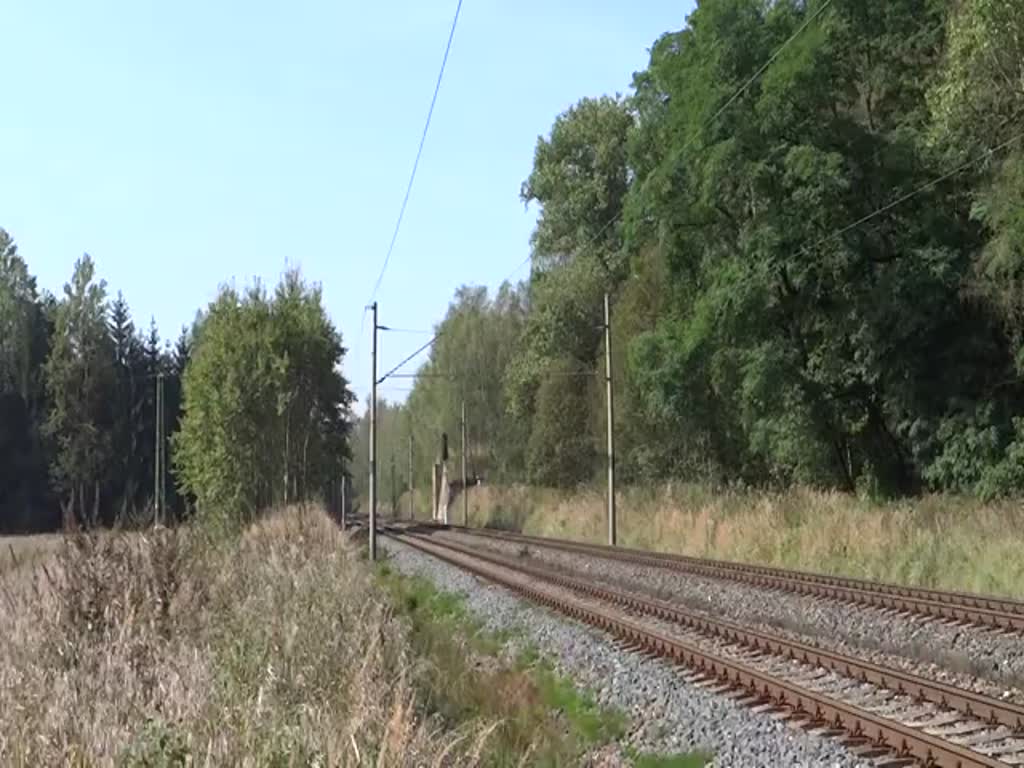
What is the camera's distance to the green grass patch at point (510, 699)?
32.6 ft

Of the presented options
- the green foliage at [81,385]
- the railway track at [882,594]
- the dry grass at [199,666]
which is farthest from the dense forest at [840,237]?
the green foliage at [81,385]

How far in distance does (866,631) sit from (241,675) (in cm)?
1039

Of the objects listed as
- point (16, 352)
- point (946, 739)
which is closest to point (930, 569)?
point (946, 739)

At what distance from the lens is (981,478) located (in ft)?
103

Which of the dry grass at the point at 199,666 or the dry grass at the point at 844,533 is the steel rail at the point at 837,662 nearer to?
the dry grass at the point at 199,666

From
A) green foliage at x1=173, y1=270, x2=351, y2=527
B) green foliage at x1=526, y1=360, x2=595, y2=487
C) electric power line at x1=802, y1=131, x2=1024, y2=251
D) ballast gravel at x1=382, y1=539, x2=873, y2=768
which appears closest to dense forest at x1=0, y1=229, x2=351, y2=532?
green foliage at x1=173, y1=270, x2=351, y2=527

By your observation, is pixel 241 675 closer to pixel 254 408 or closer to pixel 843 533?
pixel 843 533

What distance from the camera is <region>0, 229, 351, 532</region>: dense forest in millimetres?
50125

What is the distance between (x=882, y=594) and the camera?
19219mm

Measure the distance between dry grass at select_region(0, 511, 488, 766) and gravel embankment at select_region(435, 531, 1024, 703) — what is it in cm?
573

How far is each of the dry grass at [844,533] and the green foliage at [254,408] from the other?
12978 mm

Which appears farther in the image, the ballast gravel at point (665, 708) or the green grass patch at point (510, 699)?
the green grass patch at point (510, 699)

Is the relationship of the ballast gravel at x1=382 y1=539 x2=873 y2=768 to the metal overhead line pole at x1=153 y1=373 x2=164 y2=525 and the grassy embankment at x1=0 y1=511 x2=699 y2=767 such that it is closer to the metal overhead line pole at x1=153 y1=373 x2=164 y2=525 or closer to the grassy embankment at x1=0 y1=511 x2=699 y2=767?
the grassy embankment at x1=0 y1=511 x2=699 y2=767

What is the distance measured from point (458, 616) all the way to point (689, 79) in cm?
2428
